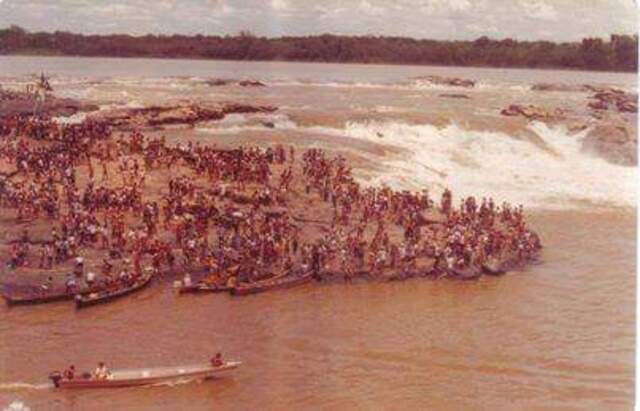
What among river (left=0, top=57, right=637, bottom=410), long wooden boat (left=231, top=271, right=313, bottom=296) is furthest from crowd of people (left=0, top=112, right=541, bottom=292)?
river (left=0, top=57, right=637, bottom=410)

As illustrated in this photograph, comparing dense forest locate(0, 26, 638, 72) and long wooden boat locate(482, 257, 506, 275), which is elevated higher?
dense forest locate(0, 26, 638, 72)

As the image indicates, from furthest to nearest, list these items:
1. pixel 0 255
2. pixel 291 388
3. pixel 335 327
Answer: pixel 0 255 < pixel 335 327 < pixel 291 388

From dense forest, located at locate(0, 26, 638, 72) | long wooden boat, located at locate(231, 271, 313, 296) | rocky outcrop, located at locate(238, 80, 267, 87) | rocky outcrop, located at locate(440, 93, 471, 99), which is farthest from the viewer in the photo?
rocky outcrop, located at locate(440, 93, 471, 99)

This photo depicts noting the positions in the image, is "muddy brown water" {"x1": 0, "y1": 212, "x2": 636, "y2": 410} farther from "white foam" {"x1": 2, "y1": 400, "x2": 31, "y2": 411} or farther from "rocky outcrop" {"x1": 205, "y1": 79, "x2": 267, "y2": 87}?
"rocky outcrop" {"x1": 205, "y1": 79, "x2": 267, "y2": 87}

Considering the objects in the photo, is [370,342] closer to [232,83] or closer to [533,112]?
[232,83]

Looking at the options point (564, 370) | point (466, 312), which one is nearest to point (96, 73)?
point (466, 312)

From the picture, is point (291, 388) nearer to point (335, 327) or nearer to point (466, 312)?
point (335, 327)
